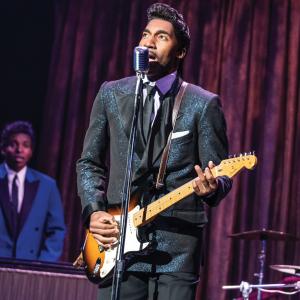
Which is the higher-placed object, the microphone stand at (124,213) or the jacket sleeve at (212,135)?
the jacket sleeve at (212,135)

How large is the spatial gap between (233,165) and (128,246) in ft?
1.64

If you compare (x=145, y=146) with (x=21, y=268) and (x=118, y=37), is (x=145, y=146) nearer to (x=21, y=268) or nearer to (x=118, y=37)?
(x=21, y=268)

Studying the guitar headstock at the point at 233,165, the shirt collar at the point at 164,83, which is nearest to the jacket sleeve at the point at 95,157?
the shirt collar at the point at 164,83

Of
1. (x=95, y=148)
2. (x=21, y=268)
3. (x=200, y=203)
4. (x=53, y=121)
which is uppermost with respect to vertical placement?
(x=53, y=121)

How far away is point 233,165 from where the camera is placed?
270cm

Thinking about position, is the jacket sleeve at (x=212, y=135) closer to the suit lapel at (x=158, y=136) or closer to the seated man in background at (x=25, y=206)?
the suit lapel at (x=158, y=136)

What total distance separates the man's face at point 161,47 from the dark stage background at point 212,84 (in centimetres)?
353

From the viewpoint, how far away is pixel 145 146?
2.79 meters

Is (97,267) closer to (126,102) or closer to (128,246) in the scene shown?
(128,246)

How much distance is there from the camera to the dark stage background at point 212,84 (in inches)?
248

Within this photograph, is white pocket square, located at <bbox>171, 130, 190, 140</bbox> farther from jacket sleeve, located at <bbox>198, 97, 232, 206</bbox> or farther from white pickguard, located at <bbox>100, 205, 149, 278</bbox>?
white pickguard, located at <bbox>100, 205, 149, 278</bbox>

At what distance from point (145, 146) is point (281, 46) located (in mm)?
3924

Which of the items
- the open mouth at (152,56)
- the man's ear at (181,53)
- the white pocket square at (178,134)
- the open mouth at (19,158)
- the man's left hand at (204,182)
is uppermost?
the man's ear at (181,53)


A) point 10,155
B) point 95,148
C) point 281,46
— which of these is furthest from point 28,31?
point 95,148
